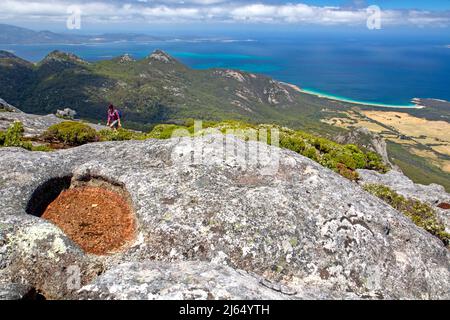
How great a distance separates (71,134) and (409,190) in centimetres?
2853

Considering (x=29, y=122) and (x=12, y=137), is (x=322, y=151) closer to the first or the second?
(x=12, y=137)

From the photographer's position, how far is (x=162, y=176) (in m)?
17.1

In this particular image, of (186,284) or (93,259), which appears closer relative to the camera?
(186,284)

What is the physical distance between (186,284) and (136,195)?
6.91 m

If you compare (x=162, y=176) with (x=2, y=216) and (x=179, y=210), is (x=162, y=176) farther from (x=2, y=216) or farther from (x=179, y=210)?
(x=2, y=216)

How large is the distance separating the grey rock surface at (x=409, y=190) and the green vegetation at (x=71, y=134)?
23.4 meters

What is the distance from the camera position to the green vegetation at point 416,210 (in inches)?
850

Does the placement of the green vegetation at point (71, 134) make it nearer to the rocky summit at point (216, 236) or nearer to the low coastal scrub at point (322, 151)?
the low coastal scrub at point (322, 151)

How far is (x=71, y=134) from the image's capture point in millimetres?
30891

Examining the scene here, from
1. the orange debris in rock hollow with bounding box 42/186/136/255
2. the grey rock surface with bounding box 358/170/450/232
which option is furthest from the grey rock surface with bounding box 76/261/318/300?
the grey rock surface with bounding box 358/170/450/232

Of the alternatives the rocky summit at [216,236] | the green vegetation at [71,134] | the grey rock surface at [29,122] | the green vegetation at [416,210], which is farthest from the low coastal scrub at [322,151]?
the grey rock surface at [29,122]

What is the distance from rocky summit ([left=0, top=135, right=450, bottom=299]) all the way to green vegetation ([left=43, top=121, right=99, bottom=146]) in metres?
11.8

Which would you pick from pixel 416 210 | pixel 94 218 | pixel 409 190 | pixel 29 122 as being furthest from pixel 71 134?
pixel 409 190
